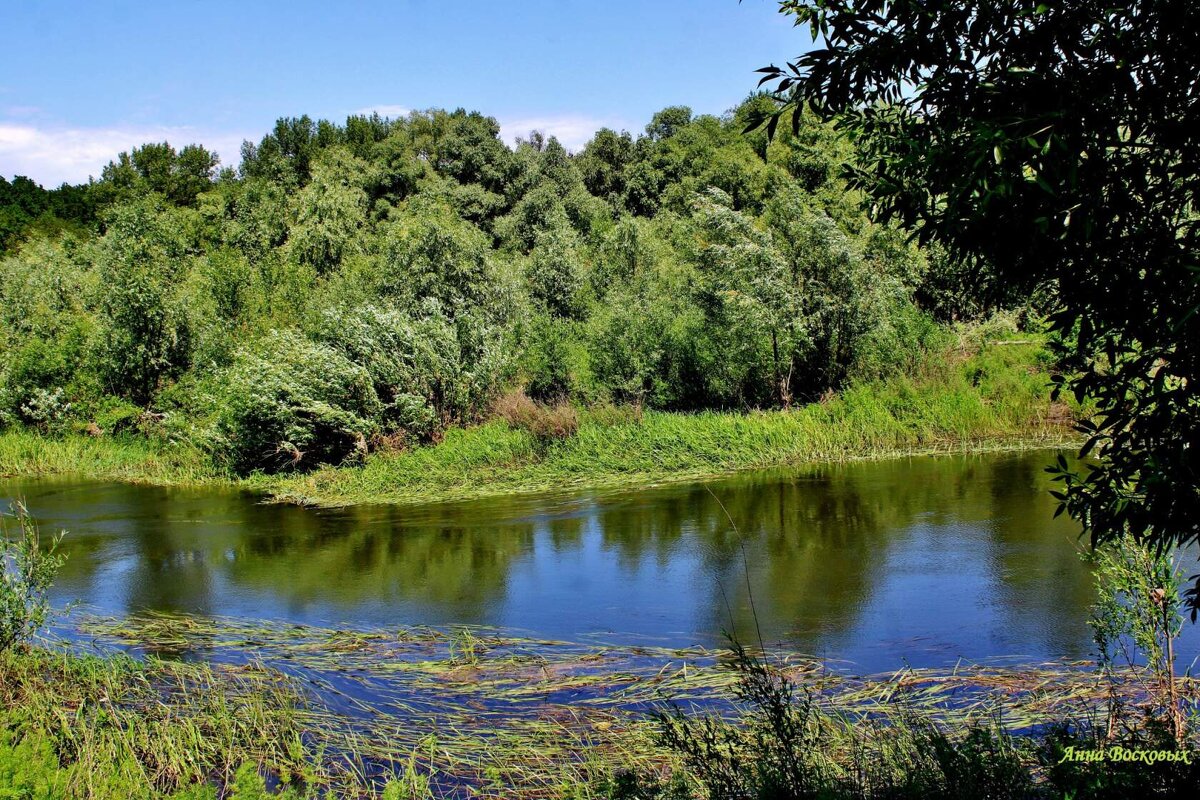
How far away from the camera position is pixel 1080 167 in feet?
11.6

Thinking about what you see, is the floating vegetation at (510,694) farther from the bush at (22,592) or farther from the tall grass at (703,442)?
the tall grass at (703,442)

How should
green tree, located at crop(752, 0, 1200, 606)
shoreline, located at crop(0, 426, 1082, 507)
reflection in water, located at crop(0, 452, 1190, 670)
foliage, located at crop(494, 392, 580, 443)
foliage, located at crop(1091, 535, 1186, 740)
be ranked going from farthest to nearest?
foliage, located at crop(494, 392, 580, 443)
shoreline, located at crop(0, 426, 1082, 507)
reflection in water, located at crop(0, 452, 1190, 670)
foliage, located at crop(1091, 535, 1186, 740)
green tree, located at crop(752, 0, 1200, 606)

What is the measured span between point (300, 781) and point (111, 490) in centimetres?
1422

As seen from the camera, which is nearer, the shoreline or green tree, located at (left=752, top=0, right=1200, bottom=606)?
green tree, located at (left=752, top=0, right=1200, bottom=606)

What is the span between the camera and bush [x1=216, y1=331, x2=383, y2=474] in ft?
55.4

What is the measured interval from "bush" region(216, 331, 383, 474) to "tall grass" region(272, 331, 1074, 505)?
72 cm

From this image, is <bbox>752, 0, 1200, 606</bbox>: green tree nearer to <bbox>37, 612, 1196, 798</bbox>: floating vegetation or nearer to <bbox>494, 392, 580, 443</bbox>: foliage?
<bbox>37, 612, 1196, 798</bbox>: floating vegetation

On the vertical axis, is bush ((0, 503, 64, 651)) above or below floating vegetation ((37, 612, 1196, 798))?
above

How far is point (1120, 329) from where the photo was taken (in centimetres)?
367

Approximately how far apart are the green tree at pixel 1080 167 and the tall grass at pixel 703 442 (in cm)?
1153

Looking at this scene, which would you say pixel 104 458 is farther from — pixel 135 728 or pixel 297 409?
pixel 135 728

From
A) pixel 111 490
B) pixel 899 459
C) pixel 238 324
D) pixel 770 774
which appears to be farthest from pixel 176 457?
pixel 770 774

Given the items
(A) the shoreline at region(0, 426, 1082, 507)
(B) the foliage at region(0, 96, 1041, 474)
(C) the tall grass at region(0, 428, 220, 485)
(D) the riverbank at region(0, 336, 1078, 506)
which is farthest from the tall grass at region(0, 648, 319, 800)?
(C) the tall grass at region(0, 428, 220, 485)

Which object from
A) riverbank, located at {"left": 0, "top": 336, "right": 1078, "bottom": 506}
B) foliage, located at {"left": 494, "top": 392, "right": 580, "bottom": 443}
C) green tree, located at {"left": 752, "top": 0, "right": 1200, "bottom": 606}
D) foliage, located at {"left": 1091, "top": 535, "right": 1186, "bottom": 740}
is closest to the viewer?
green tree, located at {"left": 752, "top": 0, "right": 1200, "bottom": 606}
